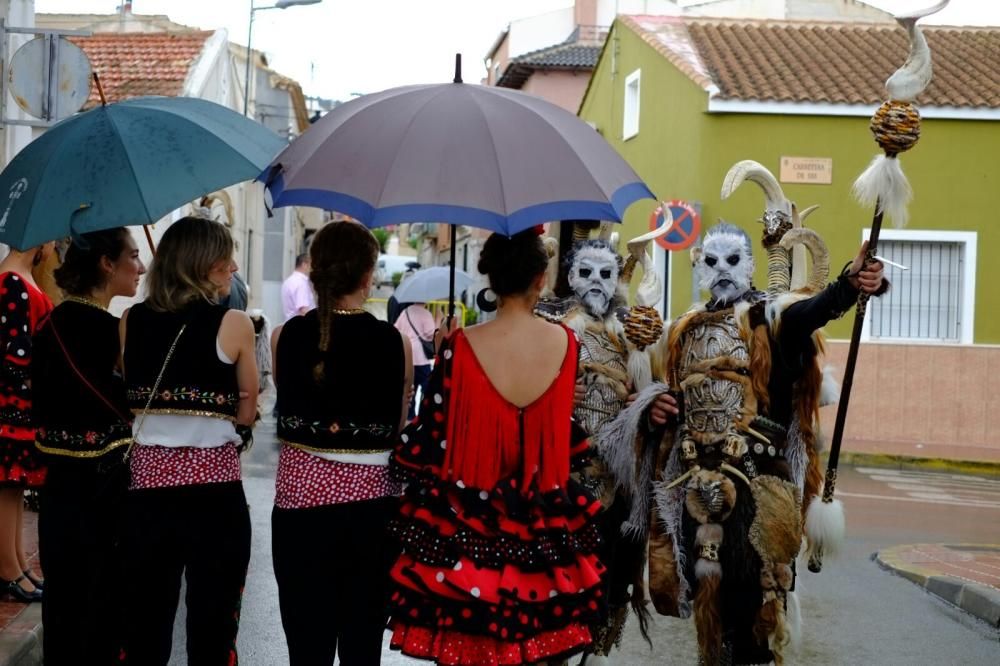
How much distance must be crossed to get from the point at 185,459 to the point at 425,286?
7.74 metres

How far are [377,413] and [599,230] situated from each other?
90.4 inches

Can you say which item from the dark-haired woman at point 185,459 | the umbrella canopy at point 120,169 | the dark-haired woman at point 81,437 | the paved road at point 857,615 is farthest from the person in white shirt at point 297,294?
the dark-haired woman at point 185,459

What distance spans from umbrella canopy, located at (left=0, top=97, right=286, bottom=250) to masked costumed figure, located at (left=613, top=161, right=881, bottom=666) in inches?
77.5

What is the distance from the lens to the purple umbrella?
3.94 meters

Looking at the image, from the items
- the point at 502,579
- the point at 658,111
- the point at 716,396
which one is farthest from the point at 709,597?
the point at 658,111

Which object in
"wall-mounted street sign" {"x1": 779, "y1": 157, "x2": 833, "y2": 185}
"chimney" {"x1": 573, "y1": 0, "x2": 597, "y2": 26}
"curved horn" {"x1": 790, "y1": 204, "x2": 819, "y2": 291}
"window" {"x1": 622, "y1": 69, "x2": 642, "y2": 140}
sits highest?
"chimney" {"x1": 573, "y1": 0, "x2": 597, "y2": 26}

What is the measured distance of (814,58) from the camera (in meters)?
20.5

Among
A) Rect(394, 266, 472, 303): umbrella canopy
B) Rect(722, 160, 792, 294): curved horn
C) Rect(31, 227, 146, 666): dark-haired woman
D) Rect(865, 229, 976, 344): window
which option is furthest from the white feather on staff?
Rect(865, 229, 976, 344): window

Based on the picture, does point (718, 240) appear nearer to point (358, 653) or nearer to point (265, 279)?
point (358, 653)

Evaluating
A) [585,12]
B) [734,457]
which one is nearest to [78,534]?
[734,457]

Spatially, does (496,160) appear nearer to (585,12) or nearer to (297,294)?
(297,294)

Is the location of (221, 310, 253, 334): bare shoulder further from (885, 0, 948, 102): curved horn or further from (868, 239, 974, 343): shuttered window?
(868, 239, 974, 343): shuttered window

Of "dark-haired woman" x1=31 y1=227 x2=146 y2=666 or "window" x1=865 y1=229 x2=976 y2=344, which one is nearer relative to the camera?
"dark-haired woman" x1=31 y1=227 x2=146 y2=666

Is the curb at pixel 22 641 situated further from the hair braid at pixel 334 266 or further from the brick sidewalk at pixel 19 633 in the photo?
the hair braid at pixel 334 266
